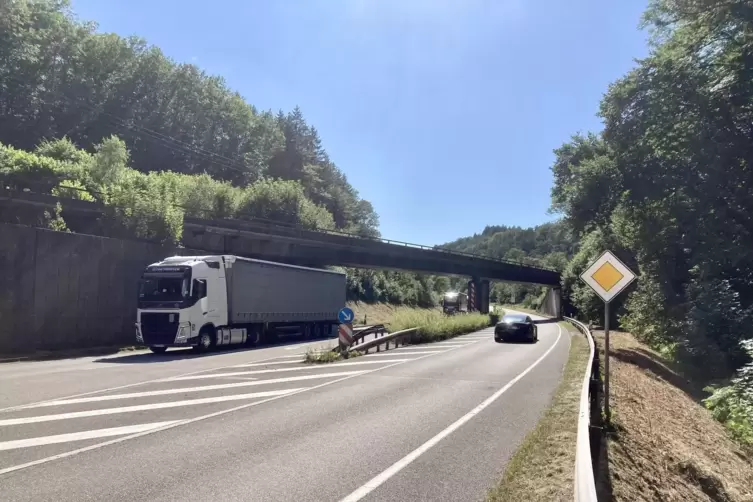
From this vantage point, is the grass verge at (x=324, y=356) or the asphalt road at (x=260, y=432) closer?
the asphalt road at (x=260, y=432)

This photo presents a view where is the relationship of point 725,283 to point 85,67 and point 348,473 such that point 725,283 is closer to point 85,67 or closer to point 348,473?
point 348,473

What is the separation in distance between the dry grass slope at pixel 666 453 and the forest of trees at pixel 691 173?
33.4ft

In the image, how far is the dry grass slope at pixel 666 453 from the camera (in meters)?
7.66

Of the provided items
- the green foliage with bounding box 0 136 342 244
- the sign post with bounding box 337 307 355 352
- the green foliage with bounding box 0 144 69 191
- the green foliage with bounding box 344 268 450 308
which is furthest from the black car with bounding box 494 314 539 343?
the green foliage with bounding box 344 268 450 308

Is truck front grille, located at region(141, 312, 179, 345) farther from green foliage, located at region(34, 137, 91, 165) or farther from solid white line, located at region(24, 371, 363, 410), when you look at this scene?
green foliage, located at region(34, 137, 91, 165)

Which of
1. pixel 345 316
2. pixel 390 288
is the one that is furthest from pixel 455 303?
pixel 345 316

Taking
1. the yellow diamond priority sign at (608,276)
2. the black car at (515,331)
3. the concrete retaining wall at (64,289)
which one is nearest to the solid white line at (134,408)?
the yellow diamond priority sign at (608,276)

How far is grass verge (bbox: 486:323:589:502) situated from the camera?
19.4 feet

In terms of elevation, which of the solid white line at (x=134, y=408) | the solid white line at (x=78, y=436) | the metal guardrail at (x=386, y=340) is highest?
the metal guardrail at (x=386, y=340)

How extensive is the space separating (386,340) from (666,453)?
56.6 feet

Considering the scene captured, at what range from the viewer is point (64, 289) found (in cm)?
2414

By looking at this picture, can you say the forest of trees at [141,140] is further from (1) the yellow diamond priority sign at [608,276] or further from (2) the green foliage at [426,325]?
(1) the yellow diamond priority sign at [608,276]

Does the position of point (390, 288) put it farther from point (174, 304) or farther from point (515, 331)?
point (174, 304)

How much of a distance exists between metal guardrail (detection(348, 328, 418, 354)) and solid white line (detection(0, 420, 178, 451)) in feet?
46.0
